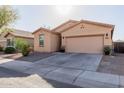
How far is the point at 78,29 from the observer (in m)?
17.7

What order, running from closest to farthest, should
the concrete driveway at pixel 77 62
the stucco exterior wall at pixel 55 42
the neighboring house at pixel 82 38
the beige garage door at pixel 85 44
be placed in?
the concrete driveway at pixel 77 62 → the neighboring house at pixel 82 38 → the beige garage door at pixel 85 44 → the stucco exterior wall at pixel 55 42

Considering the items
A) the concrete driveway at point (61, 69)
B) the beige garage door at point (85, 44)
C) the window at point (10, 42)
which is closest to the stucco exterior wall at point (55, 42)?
the beige garage door at point (85, 44)

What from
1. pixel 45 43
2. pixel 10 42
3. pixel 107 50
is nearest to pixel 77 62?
pixel 107 50

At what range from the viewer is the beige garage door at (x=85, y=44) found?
16.3m

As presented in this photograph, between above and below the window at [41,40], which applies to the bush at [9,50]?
below

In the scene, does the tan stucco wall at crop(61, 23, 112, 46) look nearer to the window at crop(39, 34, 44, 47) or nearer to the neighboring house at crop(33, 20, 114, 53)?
the neighboring house at crop(33, 20, 114, 53)

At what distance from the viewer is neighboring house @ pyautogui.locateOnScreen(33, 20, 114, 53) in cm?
1600

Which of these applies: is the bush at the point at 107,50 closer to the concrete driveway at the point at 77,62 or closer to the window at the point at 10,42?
the concrete driveway at the point at 77,62

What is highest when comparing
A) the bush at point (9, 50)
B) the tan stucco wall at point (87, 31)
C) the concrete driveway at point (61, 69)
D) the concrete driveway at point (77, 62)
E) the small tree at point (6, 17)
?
the small tree at point (6, 17)

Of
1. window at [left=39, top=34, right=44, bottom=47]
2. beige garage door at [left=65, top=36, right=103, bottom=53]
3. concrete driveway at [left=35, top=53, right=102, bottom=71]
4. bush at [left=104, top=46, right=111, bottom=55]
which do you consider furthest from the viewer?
window at [left=39, top=34, right=44, bottom=47]

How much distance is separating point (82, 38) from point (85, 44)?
2.75ft

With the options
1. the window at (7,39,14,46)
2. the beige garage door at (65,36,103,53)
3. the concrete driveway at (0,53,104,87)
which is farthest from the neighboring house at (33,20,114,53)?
the window at (7,39,14,46)

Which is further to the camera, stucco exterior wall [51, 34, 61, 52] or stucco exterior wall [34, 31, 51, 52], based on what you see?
stucco exterior wall [51, 34, 61, 52]

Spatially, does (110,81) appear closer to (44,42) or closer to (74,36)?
(74,36)
